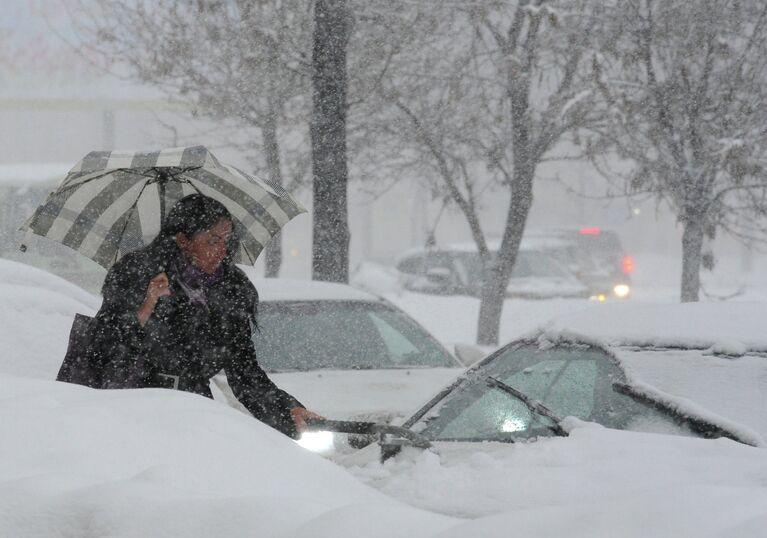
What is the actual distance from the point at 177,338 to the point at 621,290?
47.3 ft

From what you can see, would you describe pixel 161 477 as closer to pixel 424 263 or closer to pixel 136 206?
pixel 136 206

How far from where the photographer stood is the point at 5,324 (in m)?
4.36

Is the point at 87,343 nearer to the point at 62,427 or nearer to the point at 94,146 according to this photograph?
the point at 62,427

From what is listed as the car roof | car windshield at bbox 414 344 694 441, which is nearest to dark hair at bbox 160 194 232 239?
car windshield at bbox 414 344 694 441

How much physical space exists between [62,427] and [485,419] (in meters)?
2.27

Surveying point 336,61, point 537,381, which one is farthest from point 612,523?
point 336,61

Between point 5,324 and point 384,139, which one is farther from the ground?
point 384,139

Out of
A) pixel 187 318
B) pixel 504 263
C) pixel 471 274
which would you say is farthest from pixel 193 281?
pixel 471 274

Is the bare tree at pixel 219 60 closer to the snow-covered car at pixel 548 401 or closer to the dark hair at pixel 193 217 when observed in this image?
the snow-covered car at pixel 548 401

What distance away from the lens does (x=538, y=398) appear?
4547mm

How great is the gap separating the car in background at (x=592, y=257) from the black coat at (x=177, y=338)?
1293 centimetres

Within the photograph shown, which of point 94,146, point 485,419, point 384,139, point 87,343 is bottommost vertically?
point 485,419

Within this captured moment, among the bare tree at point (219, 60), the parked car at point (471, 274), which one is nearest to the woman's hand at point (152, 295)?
the bare tree at point (219, 60)

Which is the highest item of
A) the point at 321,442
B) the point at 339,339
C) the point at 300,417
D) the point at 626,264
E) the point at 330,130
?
the point at 330,130
